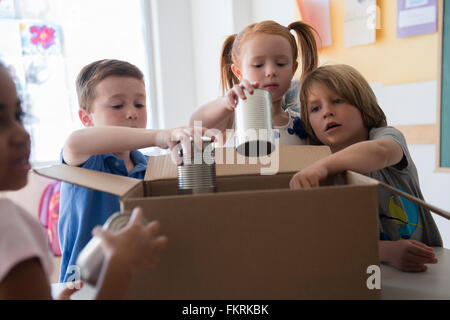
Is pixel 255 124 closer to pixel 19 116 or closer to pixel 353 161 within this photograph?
pixel 353 161

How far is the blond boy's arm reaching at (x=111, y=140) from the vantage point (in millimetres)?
683

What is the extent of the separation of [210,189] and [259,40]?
0.60m

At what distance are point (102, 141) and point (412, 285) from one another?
0.53m

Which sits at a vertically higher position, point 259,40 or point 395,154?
point 259,40

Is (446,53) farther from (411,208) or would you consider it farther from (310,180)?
(310,180)

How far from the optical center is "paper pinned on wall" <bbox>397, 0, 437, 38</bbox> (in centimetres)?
153

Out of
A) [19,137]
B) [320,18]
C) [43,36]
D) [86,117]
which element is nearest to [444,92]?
[320,18]

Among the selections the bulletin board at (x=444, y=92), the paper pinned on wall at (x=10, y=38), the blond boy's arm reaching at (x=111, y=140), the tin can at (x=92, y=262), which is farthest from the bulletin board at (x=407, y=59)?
the paper pinned on wall at (x=10, y=38)

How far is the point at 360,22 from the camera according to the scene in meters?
1.76

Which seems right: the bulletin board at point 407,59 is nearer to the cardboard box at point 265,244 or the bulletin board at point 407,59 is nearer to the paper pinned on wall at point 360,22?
the paper pinned on wall at point 360,22

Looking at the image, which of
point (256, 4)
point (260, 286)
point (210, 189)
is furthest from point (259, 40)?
point (256, 4)

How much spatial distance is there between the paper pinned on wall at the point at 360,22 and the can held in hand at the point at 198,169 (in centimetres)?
143
